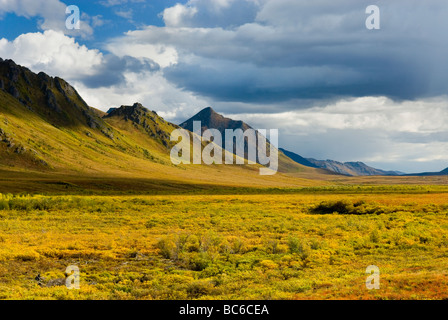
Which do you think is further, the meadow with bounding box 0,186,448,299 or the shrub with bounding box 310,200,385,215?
the shrub with bounding box 310,200,385,215

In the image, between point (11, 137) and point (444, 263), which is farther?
point (11, 137)

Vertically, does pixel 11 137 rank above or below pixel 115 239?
above

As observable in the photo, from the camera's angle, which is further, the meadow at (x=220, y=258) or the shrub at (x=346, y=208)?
the shrub at (x=346, y=208)

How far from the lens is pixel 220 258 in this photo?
26.8m

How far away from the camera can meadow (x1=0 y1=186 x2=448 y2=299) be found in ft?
59.5

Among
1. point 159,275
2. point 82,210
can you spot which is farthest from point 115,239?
point 82,210

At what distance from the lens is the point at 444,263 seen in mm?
22312

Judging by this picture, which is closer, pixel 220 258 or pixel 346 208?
pixel 220 258

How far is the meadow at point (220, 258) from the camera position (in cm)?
1812
